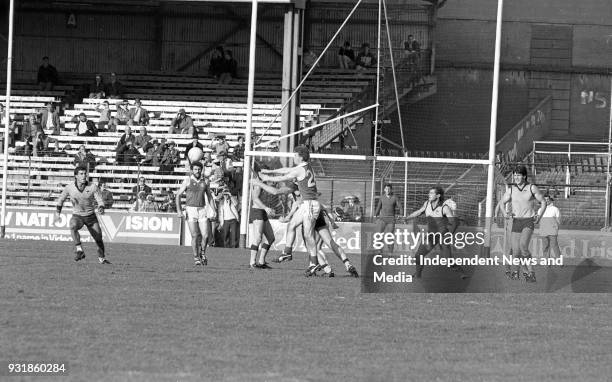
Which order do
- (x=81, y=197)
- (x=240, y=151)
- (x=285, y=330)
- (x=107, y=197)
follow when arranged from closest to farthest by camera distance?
(x=285, y=330) → (x=81, y=197) → (x=240, y=151) → (x=107, y=197)

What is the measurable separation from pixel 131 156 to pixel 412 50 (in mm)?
11250

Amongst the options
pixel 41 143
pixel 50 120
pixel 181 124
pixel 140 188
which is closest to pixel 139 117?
pixel 181 124

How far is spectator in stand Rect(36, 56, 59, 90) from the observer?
43969 mm

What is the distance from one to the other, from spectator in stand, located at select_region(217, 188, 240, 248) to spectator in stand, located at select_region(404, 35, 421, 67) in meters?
12.9

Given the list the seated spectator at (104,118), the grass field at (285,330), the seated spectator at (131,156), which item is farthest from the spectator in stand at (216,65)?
the grass field at (285,330)

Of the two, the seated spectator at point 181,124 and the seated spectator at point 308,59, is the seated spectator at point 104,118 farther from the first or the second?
the seated spectator at point 308,59

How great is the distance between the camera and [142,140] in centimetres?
3778

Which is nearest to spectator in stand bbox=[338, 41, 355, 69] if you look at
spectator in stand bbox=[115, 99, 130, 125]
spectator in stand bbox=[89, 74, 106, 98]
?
spectator in stand bbox=[115, 99, 130, 125]

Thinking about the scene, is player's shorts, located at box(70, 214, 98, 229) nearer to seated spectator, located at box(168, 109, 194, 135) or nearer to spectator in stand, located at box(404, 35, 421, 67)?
seated spectator, located at box(168, 109, 194, 135)

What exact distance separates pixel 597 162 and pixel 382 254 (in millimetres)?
24912

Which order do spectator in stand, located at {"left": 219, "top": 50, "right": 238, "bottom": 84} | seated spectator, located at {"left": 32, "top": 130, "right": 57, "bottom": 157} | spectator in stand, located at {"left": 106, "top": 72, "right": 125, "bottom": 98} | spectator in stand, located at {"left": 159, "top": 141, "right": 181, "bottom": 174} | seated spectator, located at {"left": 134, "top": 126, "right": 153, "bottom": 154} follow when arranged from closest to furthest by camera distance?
spectator in stand, located at {"left": 159, "top": 141, "right": 181, "bottom": 174} < seated spectator, located at {"left": 134, "top": 126, "right": 153, "bottom": 154} < seated spectator, located at {"left": 32, "top": 130, "right": 57, "bottom": 157} < spectator in stand, located at {"left": 106, "top": 72, "right": 125, "bottom": 98} < spectator in stand, located at {"left": 219, "top": 50, "right": 238, "bottom": 84}

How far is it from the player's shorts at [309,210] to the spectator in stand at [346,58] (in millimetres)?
24411

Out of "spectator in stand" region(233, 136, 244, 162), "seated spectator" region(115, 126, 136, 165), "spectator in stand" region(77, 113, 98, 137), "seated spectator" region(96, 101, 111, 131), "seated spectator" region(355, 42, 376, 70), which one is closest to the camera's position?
"spectator in stand" region(233, 136, 244, 162)

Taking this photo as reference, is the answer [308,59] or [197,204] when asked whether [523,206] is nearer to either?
[197,204]
